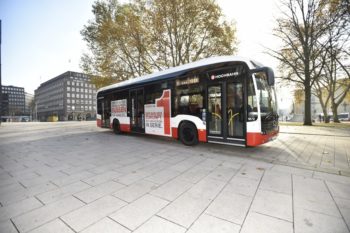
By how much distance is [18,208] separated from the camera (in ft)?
9.21

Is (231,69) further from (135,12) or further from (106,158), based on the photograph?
(135,12)

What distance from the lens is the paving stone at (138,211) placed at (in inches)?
96.5

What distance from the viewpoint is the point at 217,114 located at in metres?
6.80

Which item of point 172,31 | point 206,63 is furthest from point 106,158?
point 172,31

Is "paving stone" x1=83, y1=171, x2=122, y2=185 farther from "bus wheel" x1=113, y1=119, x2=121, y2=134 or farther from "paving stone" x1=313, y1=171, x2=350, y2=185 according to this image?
"bus wheel" x1=113, y1=119, x2=121, y2=134

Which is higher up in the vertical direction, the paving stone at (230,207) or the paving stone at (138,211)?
the paving stone at (138,211)

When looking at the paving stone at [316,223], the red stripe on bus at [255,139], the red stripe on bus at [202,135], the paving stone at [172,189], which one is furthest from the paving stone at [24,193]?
the red stripe on bus at [255,139]

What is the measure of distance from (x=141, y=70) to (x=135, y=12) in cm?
590

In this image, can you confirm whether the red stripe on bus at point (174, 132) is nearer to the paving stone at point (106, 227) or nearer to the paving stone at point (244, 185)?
the paving stone at point (244, 185)

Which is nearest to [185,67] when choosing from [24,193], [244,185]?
[244,185]

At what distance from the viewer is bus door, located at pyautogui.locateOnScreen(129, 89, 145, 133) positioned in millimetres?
9883

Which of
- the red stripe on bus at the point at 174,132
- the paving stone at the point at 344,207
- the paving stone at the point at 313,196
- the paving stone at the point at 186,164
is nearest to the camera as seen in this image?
the paving stone at the point at 344,207

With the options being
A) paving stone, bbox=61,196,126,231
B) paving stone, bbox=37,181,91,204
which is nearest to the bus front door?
paving stone, bbox=61,196,126,231

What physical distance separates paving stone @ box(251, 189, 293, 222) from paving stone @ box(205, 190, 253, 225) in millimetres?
147
